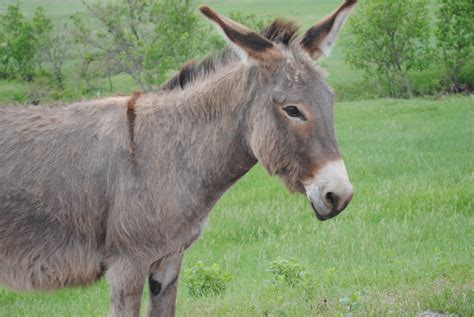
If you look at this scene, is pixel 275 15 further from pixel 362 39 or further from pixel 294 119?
pixel 294 119

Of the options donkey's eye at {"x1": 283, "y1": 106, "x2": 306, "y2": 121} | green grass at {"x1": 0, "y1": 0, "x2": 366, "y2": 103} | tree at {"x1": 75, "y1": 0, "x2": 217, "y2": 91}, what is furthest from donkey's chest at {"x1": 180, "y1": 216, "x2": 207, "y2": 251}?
tree at {"x1": 75, "y1": 0, "x2": 217, "y2": 91}

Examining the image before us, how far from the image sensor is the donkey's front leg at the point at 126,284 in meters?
4.16

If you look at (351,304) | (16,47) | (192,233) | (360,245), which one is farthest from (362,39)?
(192,233)

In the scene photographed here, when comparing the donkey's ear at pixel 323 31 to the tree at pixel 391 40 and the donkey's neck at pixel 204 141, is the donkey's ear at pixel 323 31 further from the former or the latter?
the tree at pixel 391 40

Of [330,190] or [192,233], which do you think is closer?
[330,190]

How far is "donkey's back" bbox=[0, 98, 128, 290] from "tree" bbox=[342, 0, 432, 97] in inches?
931

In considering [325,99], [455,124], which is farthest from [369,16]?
Answer: [325,99]

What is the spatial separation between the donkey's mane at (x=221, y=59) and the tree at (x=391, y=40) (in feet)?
75.8

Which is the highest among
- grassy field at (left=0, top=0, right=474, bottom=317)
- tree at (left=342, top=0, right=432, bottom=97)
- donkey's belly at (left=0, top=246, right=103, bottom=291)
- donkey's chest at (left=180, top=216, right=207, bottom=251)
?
donkey's chest at (left=180, top=216, right=207, bottom=251)

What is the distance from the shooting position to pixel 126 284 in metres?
4.16

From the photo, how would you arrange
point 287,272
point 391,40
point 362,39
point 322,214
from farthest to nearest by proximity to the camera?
point 362,39
point 391,40
point 287,272
point 322,214

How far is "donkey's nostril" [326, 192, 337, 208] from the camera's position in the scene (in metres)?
3.75

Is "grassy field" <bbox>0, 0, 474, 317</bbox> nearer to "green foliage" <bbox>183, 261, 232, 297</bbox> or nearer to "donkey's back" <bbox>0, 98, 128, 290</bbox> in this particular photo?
"green foliage" <bbox>183, 261, 232, 297</bbox>

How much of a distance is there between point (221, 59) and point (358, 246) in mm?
3398
